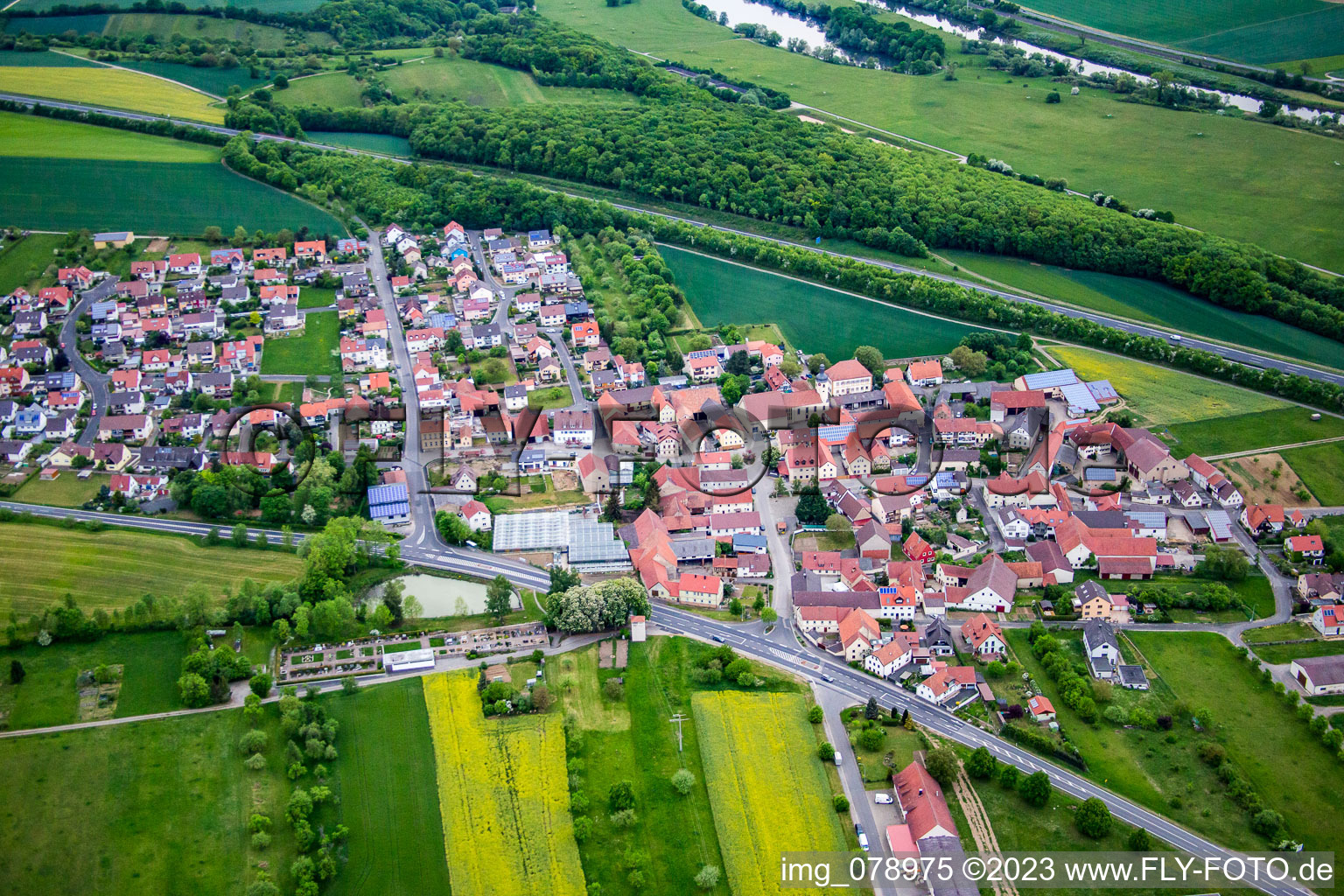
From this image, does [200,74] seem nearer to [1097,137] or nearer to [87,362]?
[87,362]

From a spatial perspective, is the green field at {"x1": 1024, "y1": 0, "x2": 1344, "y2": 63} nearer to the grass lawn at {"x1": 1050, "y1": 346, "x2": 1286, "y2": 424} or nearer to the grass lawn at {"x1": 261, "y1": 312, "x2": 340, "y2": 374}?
the grass lawn at {"x1": 1050, "y1": 346, "x2": 1286, "y2": 424}

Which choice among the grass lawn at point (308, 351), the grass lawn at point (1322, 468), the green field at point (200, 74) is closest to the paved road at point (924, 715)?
the grass lawn at point (1322, 468)

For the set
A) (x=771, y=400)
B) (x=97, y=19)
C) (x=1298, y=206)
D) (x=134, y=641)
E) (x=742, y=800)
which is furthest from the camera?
(x=97, y=19)

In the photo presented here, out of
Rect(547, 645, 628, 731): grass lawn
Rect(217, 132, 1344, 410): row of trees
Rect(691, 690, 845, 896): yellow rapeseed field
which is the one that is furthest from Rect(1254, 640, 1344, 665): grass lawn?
Rect(547, 645, 628, 731): grass lawn

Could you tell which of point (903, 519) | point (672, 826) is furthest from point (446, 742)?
point (903, 519)

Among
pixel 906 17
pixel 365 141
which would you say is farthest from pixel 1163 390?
pixel 906 17

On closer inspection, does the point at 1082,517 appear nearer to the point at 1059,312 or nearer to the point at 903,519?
the point at 903,519
